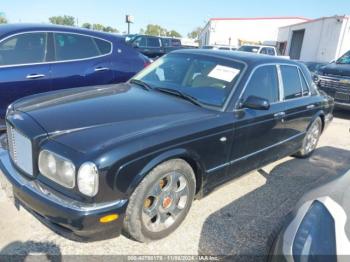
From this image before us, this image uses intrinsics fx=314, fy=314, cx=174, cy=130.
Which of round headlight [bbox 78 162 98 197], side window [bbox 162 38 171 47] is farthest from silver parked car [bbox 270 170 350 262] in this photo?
side window [bbox 162 38 171 47]

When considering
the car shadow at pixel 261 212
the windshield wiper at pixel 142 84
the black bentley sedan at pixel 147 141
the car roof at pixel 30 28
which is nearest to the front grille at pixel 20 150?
the black bentley sedan at pixel 147 141

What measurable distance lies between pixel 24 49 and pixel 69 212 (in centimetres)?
320

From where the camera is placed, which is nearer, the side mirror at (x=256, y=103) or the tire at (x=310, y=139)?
the side mirror at (x=256, y=103)

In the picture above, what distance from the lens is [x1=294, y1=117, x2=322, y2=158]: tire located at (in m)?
5.02

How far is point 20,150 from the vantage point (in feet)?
8.52

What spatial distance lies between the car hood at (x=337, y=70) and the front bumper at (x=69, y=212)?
27.2 ft

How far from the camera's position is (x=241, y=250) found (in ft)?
9.29

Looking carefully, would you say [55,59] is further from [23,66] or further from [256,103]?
[256,103]

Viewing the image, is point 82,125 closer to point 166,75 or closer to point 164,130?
point 164,130

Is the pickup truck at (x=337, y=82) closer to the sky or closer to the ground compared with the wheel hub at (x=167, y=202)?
closer to the sky

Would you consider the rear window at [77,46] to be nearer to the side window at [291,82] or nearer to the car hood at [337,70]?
the side window at [291,82]

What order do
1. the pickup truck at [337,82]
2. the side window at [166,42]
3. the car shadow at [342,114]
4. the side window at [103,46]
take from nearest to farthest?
the side window at [103,46] → the pickup truck at [337,82] → the car shadow at [342,114] → the side window at [166,42]

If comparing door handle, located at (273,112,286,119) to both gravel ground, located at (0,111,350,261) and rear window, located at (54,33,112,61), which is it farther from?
rear window, located at (54,33,112,61)

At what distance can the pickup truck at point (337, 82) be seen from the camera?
848 centimetres
